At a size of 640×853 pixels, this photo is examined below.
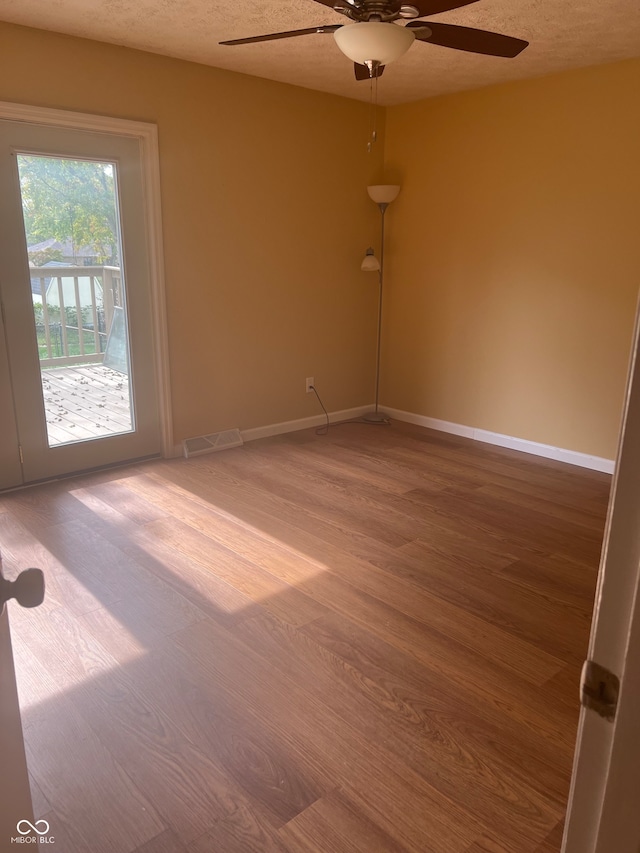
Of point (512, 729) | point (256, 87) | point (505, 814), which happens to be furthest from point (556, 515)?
point (256, 87)

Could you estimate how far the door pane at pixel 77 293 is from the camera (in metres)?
3.39

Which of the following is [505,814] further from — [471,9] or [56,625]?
[471,9]

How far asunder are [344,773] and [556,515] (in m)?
2.14

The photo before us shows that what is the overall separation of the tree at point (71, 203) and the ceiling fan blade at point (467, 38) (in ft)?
6.73

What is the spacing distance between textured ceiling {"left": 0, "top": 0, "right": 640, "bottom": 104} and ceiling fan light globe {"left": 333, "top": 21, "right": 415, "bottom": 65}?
99 cm

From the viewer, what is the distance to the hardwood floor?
5.08 feet

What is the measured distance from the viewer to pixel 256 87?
160 inches

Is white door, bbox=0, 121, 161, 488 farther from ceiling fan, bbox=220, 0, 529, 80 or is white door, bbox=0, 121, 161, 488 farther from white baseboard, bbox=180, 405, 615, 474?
ceiling fan, bbox=220, 0, 529, 80

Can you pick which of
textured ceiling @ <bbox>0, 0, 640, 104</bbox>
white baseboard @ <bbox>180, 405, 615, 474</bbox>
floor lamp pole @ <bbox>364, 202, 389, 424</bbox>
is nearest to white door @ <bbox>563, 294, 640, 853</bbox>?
textured ceiling @ <bbox>0, 0, 640, 104</bbox>

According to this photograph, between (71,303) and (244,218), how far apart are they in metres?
1.33

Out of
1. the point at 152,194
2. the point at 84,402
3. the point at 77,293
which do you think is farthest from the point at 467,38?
the point at 84,402

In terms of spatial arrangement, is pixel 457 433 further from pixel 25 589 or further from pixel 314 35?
pixel 25 589

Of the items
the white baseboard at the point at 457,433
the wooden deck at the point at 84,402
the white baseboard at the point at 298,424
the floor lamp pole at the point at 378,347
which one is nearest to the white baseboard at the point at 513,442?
the white baseboard at the point at 457,433

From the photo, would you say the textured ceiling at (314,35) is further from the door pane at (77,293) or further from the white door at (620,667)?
the white door at (620,667)
